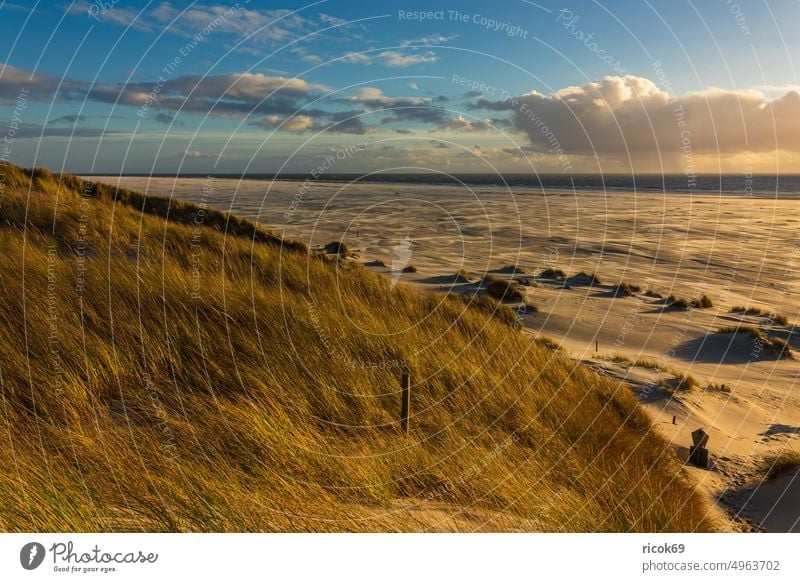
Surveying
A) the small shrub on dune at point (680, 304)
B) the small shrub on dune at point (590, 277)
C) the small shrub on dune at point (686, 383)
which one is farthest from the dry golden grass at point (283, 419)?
the small shrub on dune at point (590, 277)

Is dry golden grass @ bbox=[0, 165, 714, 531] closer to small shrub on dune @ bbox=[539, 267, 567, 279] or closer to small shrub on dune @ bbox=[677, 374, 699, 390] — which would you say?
small shrub on dune @ bbox=[677, 374, 699, 390]

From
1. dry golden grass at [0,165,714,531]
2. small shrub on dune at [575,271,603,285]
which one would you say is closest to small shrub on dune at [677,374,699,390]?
dry golden grass at [0,165,714,531]

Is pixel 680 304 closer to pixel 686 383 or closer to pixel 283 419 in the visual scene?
pixel 686 383

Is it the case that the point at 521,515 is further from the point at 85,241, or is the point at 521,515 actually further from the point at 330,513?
the point at 85,241

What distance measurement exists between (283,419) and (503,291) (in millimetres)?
11862

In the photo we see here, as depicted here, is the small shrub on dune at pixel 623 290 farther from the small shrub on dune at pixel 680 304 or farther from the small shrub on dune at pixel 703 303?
the small shrub on dune at pixel 703 303

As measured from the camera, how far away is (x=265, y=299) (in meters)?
8.00

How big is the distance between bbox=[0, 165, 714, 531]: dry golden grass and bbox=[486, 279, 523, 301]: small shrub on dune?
659cm

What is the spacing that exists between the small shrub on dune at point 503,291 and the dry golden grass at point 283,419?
21.6 ft

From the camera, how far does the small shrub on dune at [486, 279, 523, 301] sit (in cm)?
1569

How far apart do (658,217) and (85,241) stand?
45.5m

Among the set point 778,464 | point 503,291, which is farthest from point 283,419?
point 503,291

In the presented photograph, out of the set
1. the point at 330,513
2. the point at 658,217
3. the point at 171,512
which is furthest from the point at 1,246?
the point at 658,217

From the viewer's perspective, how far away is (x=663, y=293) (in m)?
18.3
